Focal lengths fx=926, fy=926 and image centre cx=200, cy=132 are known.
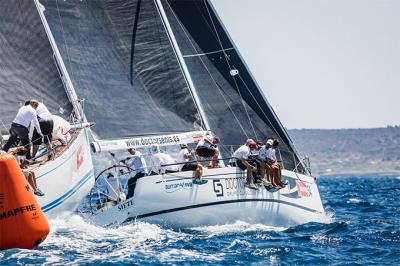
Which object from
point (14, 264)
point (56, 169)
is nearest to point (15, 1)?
point (56, 169)

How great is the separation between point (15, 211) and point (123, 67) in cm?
764

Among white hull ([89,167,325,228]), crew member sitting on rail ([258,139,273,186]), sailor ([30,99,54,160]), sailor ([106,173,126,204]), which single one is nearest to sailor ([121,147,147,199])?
sailor ([106,173,126,204])

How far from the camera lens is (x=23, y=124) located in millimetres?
18203

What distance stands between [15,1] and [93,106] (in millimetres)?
2890

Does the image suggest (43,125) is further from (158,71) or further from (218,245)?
(218,245)

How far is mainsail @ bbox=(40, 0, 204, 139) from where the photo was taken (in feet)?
69.0

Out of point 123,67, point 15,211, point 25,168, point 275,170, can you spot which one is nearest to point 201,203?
point 275,170

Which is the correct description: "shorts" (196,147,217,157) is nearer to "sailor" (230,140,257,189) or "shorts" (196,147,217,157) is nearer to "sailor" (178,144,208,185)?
"sailor" (178,144,208,185)

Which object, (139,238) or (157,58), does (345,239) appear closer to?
(139,238)

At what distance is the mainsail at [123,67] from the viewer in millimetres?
21031

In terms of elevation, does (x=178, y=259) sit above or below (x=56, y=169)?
below

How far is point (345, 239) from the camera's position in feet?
58.0

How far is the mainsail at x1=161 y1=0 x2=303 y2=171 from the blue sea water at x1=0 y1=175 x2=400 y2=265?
3.10 meters

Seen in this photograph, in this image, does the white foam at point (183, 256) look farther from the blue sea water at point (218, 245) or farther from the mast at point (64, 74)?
the mast at point (64, 74)
